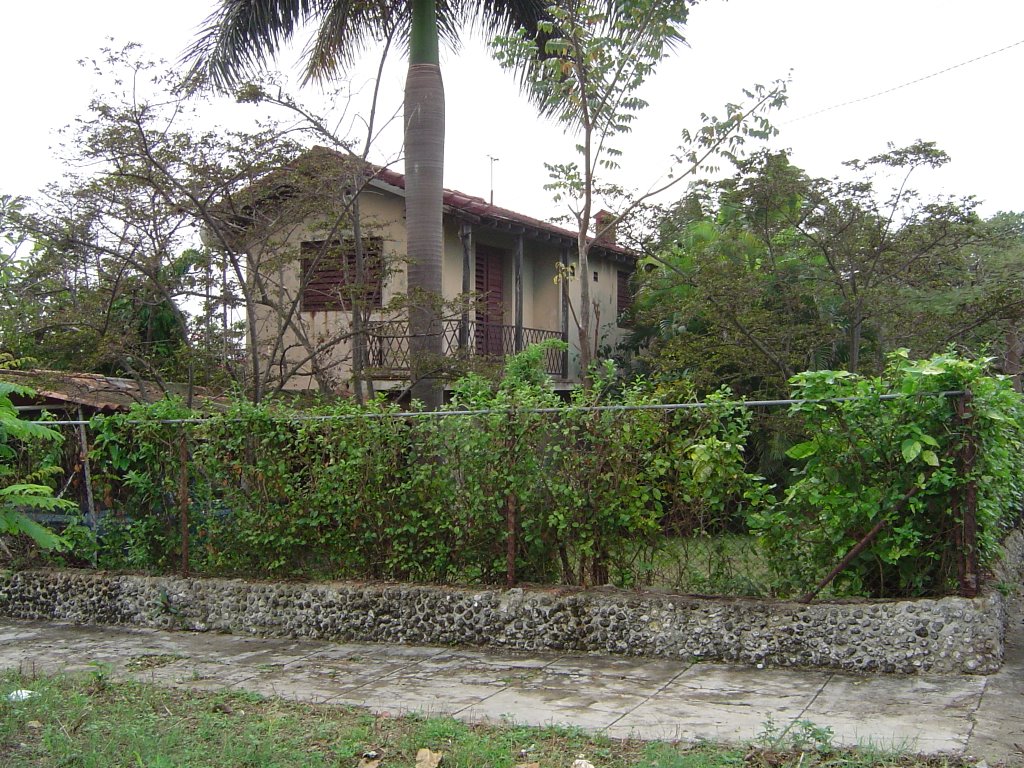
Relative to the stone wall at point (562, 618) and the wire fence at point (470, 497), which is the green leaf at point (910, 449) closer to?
the wire fence at point (470, 497)

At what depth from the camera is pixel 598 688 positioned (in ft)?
20.4

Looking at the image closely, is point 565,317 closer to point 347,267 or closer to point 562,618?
point 347,267

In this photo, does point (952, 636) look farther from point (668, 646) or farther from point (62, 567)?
point (62, 567)

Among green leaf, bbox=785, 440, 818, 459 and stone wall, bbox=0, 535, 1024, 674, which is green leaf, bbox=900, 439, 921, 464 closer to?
green leaf, bbox=785, 440, 818, 459

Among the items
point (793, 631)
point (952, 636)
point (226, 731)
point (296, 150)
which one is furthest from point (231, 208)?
point (952, 636)

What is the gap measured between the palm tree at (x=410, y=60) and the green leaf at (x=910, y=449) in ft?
22.3

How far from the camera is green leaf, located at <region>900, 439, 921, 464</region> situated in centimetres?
601

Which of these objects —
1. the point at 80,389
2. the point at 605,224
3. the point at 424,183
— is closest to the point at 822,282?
the point at 605,224

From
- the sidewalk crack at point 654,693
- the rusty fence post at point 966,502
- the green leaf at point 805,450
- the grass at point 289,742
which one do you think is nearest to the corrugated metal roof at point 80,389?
the grass at point 289,742

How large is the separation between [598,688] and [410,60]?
942cm

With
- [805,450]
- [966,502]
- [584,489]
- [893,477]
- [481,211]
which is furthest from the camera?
[481,211]

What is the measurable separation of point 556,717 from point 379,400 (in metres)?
3.41

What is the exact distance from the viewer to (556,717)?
558 cm

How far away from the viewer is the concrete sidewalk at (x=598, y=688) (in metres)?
5.17
